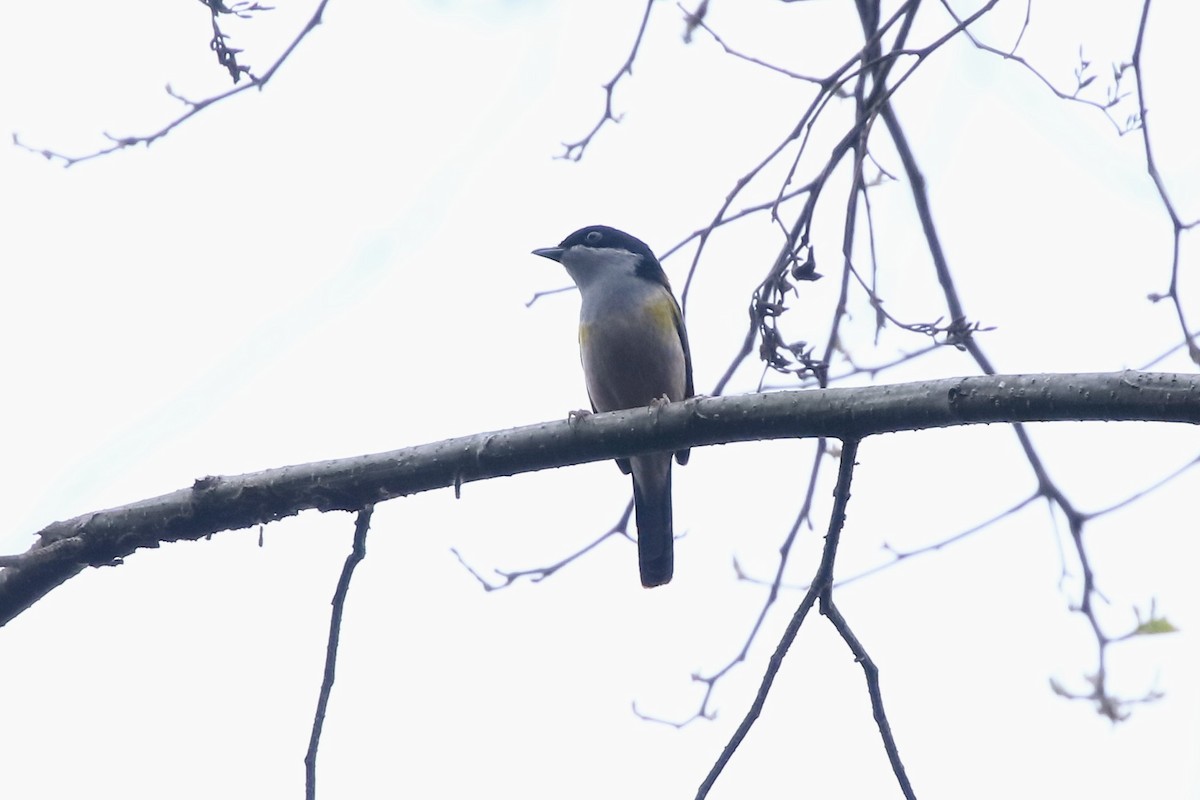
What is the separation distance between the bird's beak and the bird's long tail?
1361mm

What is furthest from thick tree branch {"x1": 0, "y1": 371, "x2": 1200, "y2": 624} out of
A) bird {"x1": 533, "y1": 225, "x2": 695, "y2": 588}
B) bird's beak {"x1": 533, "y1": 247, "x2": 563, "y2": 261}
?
bird's beak {"x1": 533, "y1": 247, "x2": 563, "y2": 261}

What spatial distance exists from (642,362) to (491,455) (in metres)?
2.83

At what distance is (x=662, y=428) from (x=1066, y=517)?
6.57 ft

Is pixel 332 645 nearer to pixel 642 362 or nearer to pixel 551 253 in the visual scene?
pixel 642 362

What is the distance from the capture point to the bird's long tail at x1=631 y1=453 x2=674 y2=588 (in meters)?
6.28

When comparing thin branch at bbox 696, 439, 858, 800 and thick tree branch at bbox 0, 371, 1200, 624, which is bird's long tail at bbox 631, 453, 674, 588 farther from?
thin branch at bbox 696, 439, 858, 800

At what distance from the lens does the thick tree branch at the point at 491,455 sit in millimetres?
3188

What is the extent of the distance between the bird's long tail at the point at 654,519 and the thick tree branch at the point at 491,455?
111 inches

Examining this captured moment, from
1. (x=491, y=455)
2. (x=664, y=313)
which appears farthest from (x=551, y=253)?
(x=491, y=455)

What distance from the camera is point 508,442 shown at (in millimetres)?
3463

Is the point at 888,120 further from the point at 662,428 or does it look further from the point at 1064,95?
the point at 662,428

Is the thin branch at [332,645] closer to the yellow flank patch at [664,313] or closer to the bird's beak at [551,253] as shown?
the yellow flank patch at [664,313]

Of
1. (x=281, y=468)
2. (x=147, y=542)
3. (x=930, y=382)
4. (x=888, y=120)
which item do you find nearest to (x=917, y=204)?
(x=888, y=120)

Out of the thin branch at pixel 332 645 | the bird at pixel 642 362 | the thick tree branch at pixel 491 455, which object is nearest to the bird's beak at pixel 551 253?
the bird at pixel 642 362
